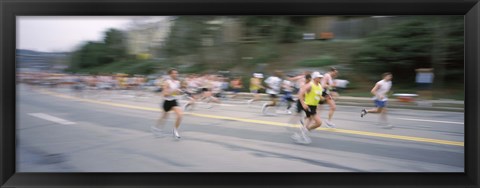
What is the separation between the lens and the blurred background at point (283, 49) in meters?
5.38

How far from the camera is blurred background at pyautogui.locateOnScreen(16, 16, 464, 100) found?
17.6ft

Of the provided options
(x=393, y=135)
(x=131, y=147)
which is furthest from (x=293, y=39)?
(x=131, y=147)

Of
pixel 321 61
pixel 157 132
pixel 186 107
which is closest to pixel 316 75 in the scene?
pixel 321 61

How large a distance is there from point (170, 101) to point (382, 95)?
399 cm

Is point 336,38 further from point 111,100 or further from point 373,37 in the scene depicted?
point 111,100

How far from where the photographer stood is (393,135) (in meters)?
6.32

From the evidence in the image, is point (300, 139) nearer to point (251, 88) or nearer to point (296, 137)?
point (296, 137)

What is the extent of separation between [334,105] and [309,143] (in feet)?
4.52

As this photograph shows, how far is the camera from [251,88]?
28.6 ft

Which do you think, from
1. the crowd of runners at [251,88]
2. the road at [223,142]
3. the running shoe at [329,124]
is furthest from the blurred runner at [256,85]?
the running shoe at [329,124]

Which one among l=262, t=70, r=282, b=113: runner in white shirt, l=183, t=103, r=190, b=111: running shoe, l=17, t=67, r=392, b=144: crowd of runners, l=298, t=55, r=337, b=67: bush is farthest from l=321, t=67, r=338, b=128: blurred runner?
l=183, t=103, r=190, b=111: running shoe

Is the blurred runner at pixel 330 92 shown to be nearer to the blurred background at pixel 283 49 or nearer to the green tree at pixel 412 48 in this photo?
the blurred background at pixel 283 49

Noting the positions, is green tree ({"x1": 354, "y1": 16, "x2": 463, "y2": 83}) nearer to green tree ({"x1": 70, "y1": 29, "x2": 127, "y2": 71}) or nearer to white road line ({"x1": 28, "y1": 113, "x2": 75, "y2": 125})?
green tree ({"x1": 70, "y1": 29, "x2": 127, "y2": 71})
